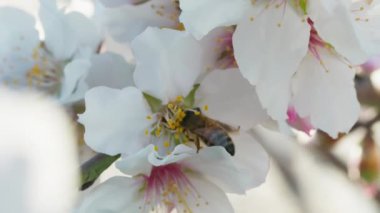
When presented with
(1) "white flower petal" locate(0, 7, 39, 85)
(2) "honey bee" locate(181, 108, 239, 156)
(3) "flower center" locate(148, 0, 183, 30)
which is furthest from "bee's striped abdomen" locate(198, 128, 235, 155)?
(1) "white flower petal" locate(0, 7, 39, 85)

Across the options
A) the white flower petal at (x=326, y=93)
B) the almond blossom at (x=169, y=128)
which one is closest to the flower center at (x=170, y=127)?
the almond blossom at (x=169, y=128)

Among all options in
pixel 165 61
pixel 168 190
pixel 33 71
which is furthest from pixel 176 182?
pixel 33 71

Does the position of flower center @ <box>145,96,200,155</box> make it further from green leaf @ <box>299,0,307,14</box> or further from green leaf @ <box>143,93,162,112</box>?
green leaf @ <box>299,0,307,14</box>

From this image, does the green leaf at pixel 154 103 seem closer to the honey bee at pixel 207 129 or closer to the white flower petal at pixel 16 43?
the honey bee at pixel 207 129

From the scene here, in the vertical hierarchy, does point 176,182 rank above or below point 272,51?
below

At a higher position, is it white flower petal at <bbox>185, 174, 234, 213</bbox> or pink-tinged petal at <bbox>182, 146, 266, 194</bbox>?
pink-tinged petal at <bbox>182, 146, 266, 194</bbox>

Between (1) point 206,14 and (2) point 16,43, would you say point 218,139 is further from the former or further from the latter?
(2) point 16,43
